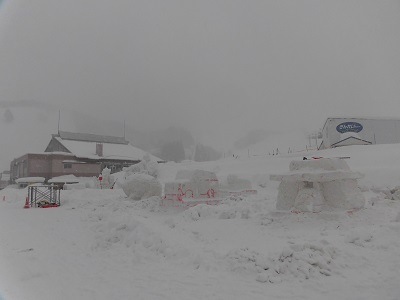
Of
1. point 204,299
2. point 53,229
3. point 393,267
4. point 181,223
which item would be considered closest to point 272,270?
point 204,299

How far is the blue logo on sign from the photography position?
28656mm

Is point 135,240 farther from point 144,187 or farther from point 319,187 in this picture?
point 144,187

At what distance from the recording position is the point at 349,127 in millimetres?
28625

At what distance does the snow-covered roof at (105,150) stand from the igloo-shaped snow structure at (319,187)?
35.8 metres

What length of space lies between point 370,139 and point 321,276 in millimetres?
28634

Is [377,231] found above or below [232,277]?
above

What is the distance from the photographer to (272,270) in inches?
184

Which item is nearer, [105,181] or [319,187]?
[319,187]

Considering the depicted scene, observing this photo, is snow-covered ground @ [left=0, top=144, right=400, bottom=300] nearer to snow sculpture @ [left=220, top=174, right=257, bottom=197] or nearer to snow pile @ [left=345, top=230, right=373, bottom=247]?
snow pile @ [left=345, top=230, right=373, bottom=247]

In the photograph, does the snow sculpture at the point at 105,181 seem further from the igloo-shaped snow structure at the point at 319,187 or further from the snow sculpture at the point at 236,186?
the igloo-shaped snow structure at the point at 319,187

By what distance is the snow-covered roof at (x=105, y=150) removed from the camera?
4109cm

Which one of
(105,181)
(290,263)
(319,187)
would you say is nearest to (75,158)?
(105,181)

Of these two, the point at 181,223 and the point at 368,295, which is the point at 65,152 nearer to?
the point at 181,223

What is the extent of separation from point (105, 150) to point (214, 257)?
1677 inches
